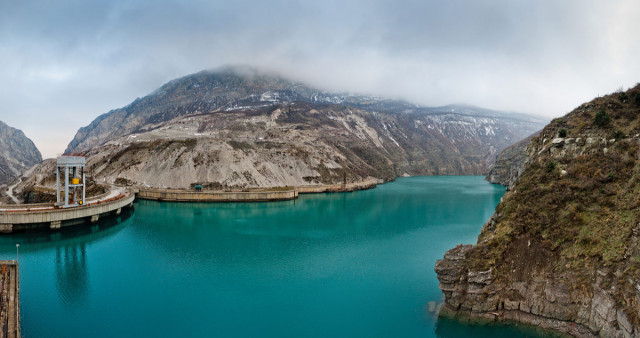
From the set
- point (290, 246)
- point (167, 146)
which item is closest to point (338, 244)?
point (290, 246)

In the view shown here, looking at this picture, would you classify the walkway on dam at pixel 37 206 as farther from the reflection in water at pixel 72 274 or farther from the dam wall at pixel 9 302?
the dam wall at pixel 9 302

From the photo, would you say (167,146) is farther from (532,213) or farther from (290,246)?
(532,213)

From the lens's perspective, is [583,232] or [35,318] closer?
[583,232]

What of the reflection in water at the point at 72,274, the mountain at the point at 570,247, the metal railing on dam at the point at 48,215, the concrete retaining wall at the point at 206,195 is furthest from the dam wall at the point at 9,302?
the concrete retaining wall at the point at 206,195

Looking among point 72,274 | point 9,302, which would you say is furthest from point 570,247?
point 72,274

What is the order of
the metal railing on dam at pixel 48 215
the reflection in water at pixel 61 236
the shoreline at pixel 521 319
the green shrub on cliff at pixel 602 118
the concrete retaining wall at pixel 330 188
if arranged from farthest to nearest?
the concrete retaining wall at pixel 330 188
the metal railing on dam at pixel 48 215
the reflection in water at pixel 61 236
the green shrub on cliff at pixel 602 118
the shoreline at pixel 521 319

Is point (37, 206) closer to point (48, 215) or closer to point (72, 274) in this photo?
A: point (48, 215)
